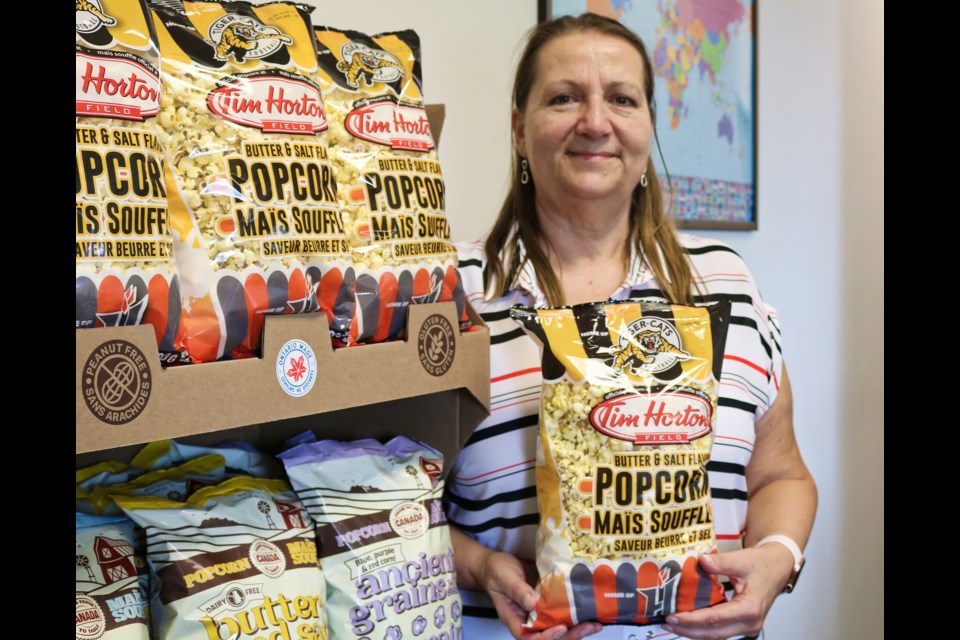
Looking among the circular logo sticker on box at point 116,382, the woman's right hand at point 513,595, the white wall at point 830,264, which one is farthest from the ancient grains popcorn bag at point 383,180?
the white wall at point 830,264

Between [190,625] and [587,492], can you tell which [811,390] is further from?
[190,625]

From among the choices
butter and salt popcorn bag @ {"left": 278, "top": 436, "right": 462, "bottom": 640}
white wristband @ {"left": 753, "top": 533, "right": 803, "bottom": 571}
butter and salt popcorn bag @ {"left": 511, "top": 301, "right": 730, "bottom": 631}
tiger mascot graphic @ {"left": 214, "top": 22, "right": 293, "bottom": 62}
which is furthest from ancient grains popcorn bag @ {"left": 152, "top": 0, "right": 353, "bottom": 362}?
white wristband @ {"left": 753, "top": 533, "right": 803, "bottom": 571}

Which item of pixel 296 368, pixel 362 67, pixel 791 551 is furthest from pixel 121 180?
pixel 791 551

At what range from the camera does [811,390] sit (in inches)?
114

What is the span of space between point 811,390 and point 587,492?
2.10 meters

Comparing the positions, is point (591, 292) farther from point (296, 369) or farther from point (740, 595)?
point (296, 369)

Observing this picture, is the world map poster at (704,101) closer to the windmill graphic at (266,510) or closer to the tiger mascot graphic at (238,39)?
the tiger mascot graphic at (238,39)

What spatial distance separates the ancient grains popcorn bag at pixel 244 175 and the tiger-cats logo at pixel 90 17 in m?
0.08

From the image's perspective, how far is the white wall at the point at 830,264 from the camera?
9.09 feet

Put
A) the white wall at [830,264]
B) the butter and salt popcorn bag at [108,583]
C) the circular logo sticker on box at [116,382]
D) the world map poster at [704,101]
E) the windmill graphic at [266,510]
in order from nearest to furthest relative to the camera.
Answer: the circular logo sticker on box at [116,382], the butter and salt popcorn bag at [108,583], the windmill graphic at [266,510], the world map poster at [704,101], the white wall at [830,264]

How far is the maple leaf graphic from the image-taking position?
2.82 ft

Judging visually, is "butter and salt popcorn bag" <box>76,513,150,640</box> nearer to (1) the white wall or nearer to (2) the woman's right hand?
(2) the woman's right hand

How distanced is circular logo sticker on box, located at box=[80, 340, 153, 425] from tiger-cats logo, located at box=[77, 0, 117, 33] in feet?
0.92
